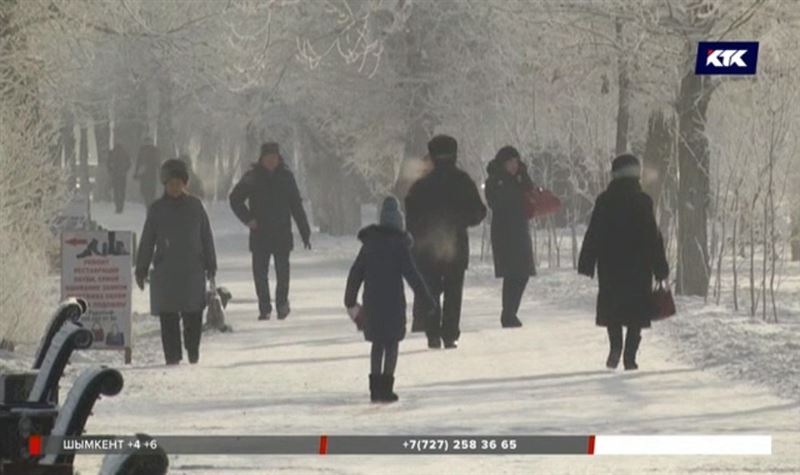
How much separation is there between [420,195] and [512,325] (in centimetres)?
338

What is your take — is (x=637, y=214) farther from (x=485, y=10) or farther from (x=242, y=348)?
(x=485, y=10)

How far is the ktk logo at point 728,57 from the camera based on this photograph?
2377 centimetres

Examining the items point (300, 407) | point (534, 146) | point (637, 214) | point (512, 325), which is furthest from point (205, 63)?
point (534, 146)

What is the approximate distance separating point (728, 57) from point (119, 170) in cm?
3931

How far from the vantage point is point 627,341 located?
691 inches

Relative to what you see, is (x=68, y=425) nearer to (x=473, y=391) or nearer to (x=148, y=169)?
(x=473, y=391)

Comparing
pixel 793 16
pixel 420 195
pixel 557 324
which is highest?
pixel 793 16

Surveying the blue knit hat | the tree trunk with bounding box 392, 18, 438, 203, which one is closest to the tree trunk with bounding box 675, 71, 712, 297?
the blue knit hat

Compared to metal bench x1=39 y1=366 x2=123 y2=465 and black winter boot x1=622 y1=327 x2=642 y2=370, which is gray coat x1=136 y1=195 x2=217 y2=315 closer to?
black winter boot x1=622 y1=327 x2=642 y2=370

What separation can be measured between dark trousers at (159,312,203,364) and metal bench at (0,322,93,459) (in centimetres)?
1418

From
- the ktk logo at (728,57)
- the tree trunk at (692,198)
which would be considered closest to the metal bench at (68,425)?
the ktk logo at (728,57)

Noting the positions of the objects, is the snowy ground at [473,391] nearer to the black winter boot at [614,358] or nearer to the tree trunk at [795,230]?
the black winter boot at [614,358]

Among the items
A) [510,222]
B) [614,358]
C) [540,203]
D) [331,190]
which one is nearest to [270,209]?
[510,222]

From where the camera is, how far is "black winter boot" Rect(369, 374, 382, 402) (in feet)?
47.8
